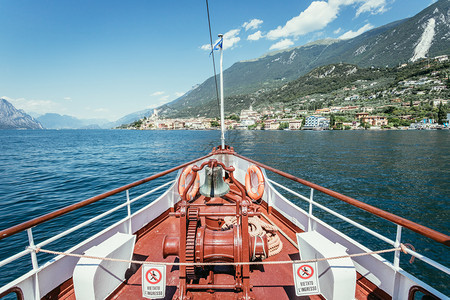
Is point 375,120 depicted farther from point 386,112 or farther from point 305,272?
point 305,272

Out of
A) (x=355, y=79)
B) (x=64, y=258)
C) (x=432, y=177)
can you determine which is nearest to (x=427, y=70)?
(x=355, y=79)

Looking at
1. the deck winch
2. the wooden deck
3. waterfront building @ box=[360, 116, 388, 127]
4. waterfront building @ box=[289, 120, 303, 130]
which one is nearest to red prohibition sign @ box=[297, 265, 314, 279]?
the deck winch

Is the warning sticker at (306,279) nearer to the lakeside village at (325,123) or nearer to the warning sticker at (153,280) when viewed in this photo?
the warning sticker at (153,280)

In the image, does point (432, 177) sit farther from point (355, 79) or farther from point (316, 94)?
point (355, 79)

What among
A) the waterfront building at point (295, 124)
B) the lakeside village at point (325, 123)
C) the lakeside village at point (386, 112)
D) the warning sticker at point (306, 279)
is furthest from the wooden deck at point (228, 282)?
the waterfront building at point (295, 124)

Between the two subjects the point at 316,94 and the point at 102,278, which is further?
the point at 316,94

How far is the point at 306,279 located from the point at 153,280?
1426mm

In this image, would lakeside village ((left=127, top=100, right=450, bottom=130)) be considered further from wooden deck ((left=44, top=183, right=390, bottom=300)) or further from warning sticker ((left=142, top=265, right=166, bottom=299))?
warning sticker ((left=142, top=265, right=166, bottom=299))

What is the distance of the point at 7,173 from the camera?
15930 millimetres

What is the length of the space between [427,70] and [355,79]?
137ft

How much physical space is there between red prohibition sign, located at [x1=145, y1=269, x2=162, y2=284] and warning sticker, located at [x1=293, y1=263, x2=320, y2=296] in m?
1.26

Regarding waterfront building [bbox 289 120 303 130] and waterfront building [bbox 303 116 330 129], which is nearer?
waterfront building [bbox 303 116 330 129]

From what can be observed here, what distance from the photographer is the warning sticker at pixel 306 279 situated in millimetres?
1843

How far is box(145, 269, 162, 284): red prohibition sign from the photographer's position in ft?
6.12
